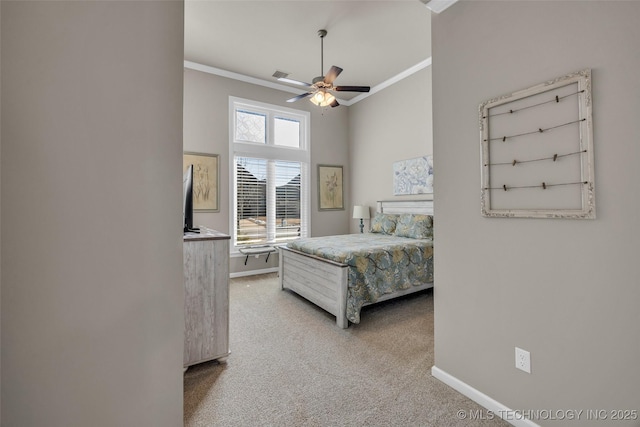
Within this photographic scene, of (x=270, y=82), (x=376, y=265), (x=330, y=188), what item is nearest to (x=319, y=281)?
(x=376, y=265)

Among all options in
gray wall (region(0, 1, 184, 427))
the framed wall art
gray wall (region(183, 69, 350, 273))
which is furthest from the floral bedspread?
gray wall (region(0, 1, 184, 427))

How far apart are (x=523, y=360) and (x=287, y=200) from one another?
4269 mm

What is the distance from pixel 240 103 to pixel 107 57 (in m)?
4.26

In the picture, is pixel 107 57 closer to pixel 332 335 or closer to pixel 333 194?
pixel 332 335

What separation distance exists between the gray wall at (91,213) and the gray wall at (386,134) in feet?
13.4

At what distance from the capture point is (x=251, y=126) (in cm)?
495

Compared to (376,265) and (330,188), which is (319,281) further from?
(330,188)

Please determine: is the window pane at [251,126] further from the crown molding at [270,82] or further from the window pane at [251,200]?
the crown molding at [270,82]

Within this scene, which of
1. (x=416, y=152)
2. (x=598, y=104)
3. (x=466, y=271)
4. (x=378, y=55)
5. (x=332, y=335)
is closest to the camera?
(x=598, y=104)

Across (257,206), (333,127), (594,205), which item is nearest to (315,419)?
(594,205)

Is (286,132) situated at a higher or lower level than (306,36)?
lower

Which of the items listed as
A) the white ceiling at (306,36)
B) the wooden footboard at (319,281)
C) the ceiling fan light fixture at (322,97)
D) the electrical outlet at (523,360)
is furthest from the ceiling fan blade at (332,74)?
the electrical outlet at (523,360)

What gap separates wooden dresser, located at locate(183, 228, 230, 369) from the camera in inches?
77.1

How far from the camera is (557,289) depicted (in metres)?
1.38
